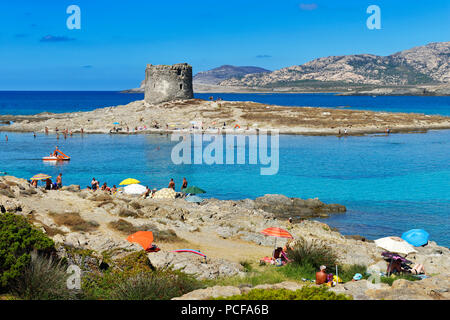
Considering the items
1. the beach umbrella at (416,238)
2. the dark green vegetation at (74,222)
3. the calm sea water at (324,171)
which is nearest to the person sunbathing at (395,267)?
the beach umbrella at (416,238)

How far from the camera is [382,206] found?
26375 millimetres

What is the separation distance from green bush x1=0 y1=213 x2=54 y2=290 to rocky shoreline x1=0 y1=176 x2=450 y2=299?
0.81 metres

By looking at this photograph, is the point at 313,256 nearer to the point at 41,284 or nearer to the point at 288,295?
the point at 288,295

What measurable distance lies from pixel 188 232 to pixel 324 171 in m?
21.8

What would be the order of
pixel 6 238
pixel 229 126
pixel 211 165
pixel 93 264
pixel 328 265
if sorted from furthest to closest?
pixel 229 126
pixel 211 165
pixel 328 265
pixel 93 264
pixel 6 238

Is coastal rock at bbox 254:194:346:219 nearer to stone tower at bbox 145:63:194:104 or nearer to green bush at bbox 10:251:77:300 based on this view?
green bush at bbox 10:251:77:300

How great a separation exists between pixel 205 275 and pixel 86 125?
58.7 m

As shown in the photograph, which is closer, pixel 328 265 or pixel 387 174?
pixel 328 265

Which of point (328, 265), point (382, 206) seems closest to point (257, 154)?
point (382, 206)

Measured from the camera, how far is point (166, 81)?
74250 millimetres

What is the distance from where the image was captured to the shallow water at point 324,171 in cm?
2491

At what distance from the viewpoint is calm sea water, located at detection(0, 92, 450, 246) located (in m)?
24.9

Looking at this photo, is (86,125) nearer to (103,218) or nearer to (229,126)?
(229,126)

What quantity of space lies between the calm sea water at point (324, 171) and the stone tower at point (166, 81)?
713 inches
